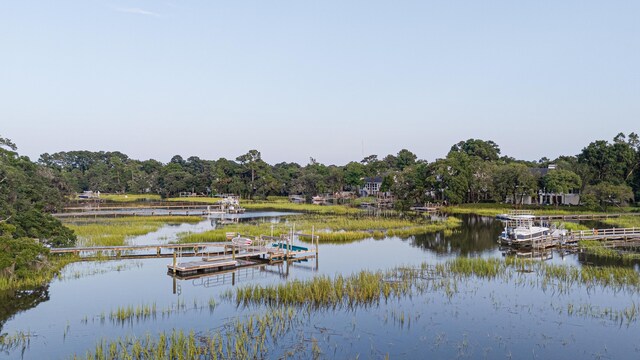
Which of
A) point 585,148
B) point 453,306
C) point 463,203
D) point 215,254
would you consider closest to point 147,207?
point 215,254

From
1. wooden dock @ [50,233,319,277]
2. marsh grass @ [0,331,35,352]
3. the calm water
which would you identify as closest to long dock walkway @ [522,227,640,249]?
the calm water

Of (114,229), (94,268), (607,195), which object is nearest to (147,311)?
(94,268)

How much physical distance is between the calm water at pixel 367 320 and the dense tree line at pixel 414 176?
52293mm

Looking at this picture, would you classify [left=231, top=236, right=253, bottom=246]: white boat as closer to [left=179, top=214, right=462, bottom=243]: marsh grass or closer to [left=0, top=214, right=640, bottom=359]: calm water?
[left=179, top=214, right=462, bottom=243]: marsh grass

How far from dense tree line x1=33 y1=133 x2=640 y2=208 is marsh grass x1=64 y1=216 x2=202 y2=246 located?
29.9 metres

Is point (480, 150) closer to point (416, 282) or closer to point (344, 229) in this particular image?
point (344, 229)

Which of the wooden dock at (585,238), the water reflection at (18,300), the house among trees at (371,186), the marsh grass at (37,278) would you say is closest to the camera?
the water reflection at (18,300)

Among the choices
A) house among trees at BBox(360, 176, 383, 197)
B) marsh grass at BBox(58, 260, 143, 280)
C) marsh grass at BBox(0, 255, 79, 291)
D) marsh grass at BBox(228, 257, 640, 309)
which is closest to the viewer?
marsh grass at BBox(228, 257, 640, 309)

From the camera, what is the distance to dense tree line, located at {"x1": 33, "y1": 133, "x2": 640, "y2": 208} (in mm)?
70500

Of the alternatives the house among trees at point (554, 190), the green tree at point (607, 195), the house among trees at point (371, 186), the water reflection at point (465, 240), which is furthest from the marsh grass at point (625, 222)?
the house among trees at point (371, 186)

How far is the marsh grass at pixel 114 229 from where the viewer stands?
37403 mm

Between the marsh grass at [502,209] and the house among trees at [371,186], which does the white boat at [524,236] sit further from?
the house among trees at [371,186]

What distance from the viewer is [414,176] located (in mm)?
83375

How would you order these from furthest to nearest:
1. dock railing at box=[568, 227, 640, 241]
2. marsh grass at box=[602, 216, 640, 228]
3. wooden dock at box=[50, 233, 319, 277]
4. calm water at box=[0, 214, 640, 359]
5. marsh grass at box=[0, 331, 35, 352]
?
marsh grass at box=[602, 216, 640, 228] < dock railing at box=[568, 227, 640, 241] < wooden dock at box=[50, 233, 319, 277] < calm water at box=[0, 214, 640, 359] < marsh grass at box=[0, 331, 35, 352]
